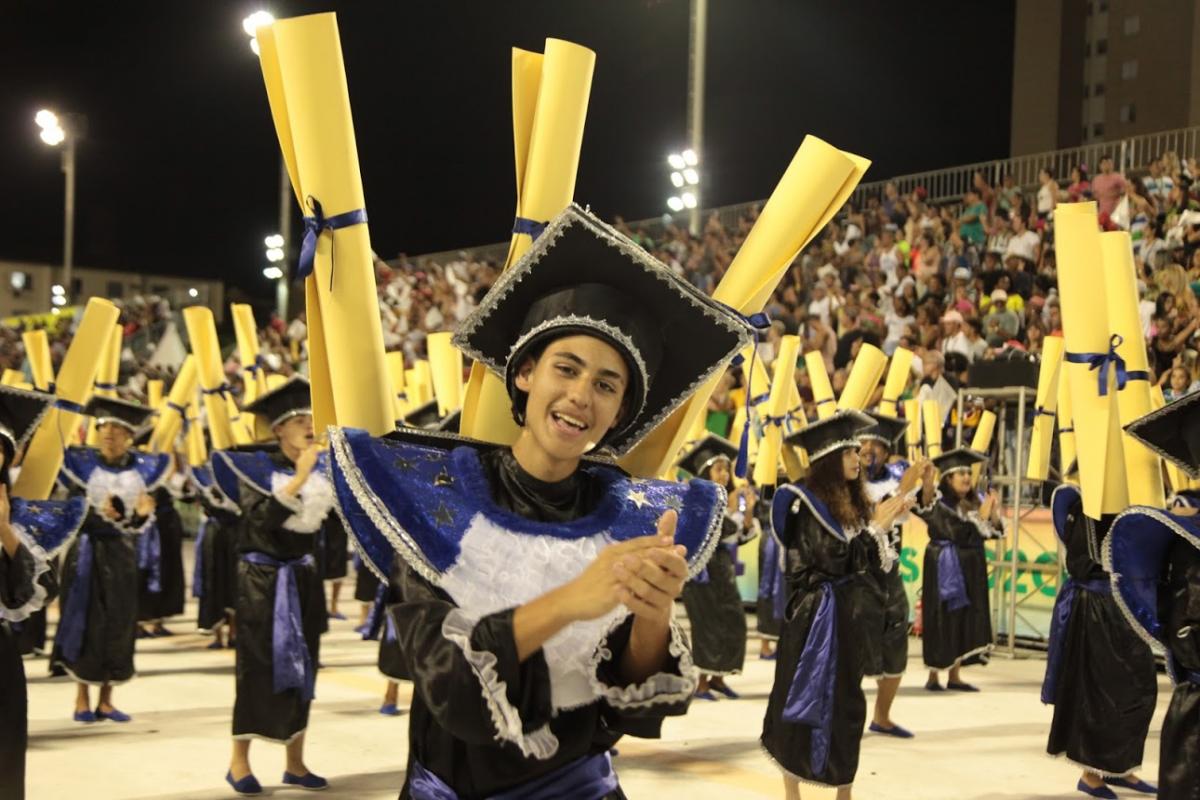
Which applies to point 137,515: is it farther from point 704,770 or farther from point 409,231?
point 409,231

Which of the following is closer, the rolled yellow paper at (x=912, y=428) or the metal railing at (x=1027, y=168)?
the rolled yellow paper at (x=912, y=428)

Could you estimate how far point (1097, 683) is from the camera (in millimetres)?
6680

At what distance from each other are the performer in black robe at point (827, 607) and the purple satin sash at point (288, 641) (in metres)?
2.32

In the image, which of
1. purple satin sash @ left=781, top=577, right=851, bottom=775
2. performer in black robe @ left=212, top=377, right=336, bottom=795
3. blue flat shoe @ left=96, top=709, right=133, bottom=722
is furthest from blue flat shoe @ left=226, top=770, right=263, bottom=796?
purple satin sash @ left=781, top=577, right=851, bottom=775

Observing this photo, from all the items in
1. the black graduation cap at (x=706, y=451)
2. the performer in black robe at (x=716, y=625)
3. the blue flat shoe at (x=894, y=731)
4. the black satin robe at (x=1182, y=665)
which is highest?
the black graduation cap at (x=706, y=451)

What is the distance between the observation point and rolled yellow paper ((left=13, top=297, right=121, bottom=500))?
561cm

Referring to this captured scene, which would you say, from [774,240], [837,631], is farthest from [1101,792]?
[774,240]

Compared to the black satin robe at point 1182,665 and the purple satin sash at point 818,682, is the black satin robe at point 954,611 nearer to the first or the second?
the purple satin sash at point 818,682

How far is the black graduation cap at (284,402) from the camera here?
6.68 meters

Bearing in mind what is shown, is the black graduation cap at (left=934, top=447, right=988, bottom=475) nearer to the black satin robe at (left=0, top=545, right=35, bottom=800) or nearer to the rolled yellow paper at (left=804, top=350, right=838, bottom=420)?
the rolled yellow paper at (left=804, top=350, right=838, bottom=420)

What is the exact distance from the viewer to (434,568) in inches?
84.0

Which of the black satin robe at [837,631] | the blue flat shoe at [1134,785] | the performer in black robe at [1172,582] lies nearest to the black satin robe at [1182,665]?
the performer in black robe at [1172,582]

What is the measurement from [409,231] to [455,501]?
28.1m

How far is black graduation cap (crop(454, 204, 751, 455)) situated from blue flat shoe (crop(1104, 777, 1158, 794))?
5.52 m
